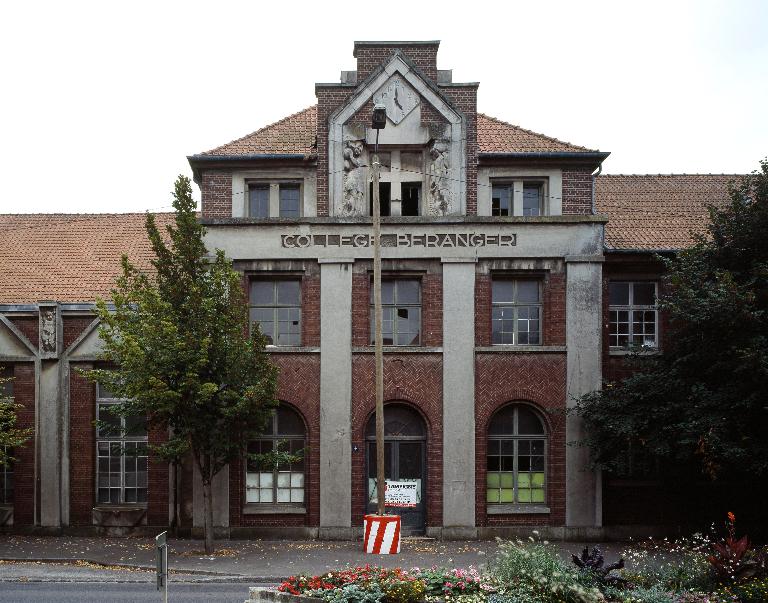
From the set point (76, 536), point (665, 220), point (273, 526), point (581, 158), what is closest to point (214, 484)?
point (273, 526)

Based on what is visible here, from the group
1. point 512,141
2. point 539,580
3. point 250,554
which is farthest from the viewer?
point 512,141

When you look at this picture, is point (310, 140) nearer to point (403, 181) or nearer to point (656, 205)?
point (403, 181)

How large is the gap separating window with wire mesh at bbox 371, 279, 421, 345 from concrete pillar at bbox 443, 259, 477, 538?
0.83 meters

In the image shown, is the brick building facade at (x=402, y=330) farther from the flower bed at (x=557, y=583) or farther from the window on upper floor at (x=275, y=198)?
the flower bed at (x=557, y=583)

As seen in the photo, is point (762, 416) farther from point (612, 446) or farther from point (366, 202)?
point (366, 202)

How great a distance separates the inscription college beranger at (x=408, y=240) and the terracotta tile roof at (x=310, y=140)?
2.29 meters

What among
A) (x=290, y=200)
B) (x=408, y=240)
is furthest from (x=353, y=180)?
(x=408, y=240)

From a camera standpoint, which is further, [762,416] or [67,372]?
[67,372]

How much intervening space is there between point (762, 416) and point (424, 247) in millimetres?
9056

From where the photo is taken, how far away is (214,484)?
79.6 feet

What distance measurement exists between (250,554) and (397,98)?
39.6 ft

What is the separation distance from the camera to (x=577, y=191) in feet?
81.8

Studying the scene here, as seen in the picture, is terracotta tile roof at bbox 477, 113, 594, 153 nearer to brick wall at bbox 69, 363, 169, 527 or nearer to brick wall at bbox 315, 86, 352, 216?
brick wall at bbox 315, 86, 352, 216

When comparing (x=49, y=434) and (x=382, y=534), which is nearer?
(x=382, y=534)
